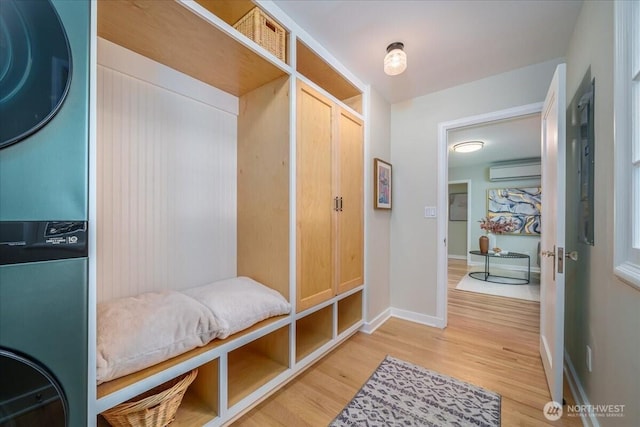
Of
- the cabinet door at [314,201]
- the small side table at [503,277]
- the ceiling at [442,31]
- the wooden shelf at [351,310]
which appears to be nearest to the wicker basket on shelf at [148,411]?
the cabinet door at [314,201]

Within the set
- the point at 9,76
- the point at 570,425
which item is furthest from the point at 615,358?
the point at 9,76

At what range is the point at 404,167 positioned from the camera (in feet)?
8.99

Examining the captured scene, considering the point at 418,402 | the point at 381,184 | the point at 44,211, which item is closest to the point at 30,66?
the point at 44,211

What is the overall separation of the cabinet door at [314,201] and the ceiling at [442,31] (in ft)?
1.45

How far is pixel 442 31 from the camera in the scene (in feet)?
5.70

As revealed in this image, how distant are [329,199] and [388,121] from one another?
1.40 m

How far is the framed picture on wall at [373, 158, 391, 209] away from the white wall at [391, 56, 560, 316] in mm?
154

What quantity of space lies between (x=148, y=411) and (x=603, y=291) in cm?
214

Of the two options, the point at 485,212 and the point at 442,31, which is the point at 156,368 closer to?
the point at 442,31

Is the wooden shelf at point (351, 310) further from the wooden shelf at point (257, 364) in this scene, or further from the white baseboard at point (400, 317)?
the wooden shelf at point (257, 364)

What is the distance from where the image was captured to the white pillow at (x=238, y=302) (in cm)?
131

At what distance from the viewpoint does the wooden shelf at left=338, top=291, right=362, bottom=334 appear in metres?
2.40

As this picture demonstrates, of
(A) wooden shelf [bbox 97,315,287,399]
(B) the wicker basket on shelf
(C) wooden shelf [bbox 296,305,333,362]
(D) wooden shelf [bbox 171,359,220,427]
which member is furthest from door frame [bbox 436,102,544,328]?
(B) the wicker basket on shelf

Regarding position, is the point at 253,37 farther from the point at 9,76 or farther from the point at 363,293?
the point at 363,293
